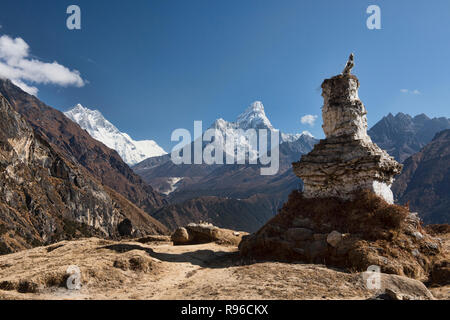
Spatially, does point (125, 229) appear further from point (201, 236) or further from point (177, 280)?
point (177, 280)

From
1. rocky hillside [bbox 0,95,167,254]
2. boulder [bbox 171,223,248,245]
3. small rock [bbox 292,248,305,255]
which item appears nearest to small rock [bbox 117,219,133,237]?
rocky hillside [bbox 0,95,167,254]

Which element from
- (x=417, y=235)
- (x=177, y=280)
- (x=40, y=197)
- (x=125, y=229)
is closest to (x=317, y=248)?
(x=417, y=235)

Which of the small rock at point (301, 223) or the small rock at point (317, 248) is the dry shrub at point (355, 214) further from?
the small rock at point (317, 248)

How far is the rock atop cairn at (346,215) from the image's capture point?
54.2 ft

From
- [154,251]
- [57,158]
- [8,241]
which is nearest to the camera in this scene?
[154,251]

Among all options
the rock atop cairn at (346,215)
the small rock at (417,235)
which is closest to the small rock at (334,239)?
the rock atop cairn at (346,215)

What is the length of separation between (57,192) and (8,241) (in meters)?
66.1

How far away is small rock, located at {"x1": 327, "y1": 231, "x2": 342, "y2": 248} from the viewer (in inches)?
679

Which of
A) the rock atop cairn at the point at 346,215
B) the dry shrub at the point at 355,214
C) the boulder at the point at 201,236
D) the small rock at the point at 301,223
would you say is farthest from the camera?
the boulder at the point at 201,236

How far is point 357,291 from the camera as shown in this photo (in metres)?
12.3

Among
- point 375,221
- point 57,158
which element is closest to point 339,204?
point 375,221

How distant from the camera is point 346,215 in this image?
2034 cm
